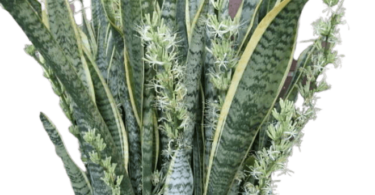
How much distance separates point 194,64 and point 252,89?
137 millimetres

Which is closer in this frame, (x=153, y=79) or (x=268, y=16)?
(x=268, y=16)

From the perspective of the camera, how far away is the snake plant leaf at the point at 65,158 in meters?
1.04

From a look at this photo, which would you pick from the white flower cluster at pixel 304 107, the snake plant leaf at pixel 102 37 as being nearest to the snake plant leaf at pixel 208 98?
the white flower cluster at pixel 304 107

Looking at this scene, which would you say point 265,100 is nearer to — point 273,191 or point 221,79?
point 221,79

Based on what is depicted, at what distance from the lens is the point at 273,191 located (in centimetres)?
99

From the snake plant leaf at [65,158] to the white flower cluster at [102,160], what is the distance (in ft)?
0.47

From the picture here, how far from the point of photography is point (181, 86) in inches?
34.5

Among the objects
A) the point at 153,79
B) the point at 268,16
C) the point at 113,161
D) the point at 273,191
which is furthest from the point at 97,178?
the point at 268,16

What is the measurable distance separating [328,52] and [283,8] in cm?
15

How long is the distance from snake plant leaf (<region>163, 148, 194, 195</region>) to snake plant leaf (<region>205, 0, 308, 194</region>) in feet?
0.16

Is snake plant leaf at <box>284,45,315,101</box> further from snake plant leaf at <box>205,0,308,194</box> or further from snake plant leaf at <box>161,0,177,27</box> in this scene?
snake plant leaf at <box>161,0,177,27</box>

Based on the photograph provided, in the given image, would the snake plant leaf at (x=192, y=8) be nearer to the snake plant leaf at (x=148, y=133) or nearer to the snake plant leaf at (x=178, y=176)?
the snake plant leaf at (x=148, y=133)

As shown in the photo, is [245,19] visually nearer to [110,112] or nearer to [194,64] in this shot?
[194,64]

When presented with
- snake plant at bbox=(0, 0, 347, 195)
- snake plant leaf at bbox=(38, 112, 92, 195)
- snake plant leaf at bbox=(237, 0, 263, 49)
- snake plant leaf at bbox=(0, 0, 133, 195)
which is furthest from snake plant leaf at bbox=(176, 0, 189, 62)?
snake plant leaf at bbox=(38, 112, 92, 195)
